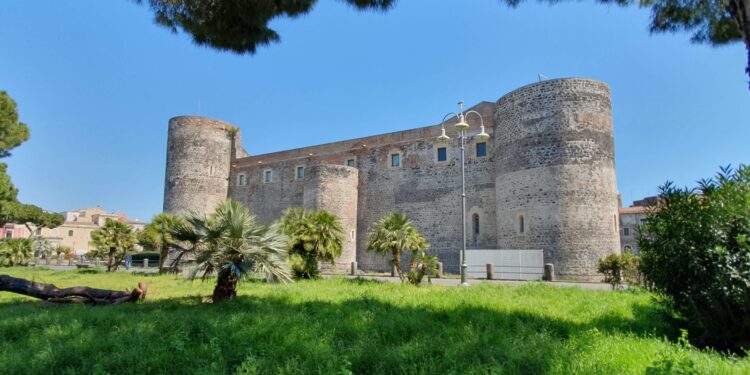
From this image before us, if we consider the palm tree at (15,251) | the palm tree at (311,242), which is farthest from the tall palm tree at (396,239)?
the palm tree at (15,251)

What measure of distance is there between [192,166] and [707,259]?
99.1ft

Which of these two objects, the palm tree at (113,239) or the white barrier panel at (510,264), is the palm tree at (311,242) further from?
the palm tree at (113,239)

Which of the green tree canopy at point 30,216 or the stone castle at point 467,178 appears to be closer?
the stone castle at point 467,178

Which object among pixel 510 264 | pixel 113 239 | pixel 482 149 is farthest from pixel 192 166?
pixel 510 264

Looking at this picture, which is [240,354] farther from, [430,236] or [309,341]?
[430,236]

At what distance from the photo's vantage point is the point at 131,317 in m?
7.07

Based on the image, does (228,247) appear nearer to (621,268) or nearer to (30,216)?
(621,268)

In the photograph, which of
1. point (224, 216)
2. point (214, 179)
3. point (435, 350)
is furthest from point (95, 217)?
point (435, 350)

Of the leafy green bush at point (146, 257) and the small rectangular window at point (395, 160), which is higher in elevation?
the small rectangular window at point (395, 160)

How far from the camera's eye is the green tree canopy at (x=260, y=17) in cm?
735

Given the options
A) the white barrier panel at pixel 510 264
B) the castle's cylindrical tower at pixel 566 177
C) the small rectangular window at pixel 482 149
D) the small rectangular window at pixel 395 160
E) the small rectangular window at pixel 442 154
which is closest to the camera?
the white barrier panel at pixel 510 264

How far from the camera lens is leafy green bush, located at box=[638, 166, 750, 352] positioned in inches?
213

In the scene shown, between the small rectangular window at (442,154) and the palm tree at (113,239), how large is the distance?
16.8m

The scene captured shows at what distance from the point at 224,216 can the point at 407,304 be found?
4.05m
